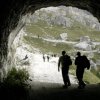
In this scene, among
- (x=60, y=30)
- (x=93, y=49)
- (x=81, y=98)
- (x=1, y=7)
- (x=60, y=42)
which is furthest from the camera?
(x=60, y=30)

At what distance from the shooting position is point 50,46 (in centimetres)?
14888

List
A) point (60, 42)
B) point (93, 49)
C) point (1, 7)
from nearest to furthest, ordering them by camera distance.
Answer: point (1, 7)
point (93, 49)
point (60, 42)

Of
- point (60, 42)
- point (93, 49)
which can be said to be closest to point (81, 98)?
point (93, 49)

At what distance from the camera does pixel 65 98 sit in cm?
1692

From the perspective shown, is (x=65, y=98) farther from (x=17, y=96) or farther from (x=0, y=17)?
(x=0, y=17)

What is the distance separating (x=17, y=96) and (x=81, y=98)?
3.41 meters

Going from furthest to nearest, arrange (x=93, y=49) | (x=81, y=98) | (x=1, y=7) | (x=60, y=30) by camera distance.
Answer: (x=60, y=30) → (x=93, y=49) → (x=81, y=98) → (x=1, y=7)

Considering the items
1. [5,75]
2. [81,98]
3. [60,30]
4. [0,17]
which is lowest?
[81,98]

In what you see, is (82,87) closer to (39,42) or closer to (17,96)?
(17,96)

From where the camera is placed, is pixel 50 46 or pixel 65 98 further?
pixel 50 46

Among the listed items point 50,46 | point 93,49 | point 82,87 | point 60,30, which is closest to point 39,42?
point 50,46

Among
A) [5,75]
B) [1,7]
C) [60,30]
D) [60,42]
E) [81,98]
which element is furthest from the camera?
[60,30]

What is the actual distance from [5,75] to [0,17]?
6.04m

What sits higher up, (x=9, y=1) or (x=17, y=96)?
(x=9, y=1)
